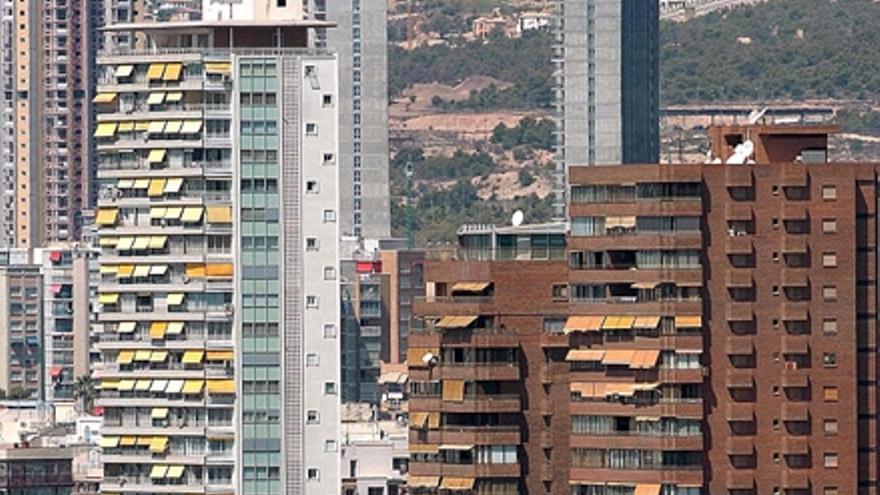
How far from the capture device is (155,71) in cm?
13400

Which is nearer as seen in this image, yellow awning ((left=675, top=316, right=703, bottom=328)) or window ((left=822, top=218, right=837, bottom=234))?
yellow awning ((left=675, top=316, right=703, bottom=328))

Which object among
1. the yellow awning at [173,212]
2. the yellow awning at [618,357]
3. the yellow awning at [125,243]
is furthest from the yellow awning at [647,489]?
the yellow awning at [125,243]

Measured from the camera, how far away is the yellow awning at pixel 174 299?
133500mm

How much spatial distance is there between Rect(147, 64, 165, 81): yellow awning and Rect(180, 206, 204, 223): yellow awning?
3371mm

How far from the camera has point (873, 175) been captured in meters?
120

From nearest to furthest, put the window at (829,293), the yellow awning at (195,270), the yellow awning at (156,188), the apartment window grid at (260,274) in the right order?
the window at (829,293) → the apartment window grid at (260,274) → the yellow awning at (195,270) → the yellow awning at (156,188)

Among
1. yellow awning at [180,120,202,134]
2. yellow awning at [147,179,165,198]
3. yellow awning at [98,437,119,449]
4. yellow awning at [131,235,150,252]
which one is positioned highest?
yellow awning at [180,120,202,134]

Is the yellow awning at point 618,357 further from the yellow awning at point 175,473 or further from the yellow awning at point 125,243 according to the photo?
the yellow awning at point 125,243

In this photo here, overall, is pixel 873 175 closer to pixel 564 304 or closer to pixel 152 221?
pixel 564 304

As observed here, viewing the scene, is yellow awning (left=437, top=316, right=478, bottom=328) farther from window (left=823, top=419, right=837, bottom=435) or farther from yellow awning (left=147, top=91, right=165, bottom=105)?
yellow awning (left=147, top=91, right=165, bottom=105)

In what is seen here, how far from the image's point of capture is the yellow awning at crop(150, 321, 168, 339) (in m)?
134

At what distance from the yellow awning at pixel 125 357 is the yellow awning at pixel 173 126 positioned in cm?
563

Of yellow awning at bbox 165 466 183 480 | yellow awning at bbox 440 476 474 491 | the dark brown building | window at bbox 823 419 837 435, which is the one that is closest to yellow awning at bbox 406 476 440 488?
yellow awning at bbox 440 476 474 491

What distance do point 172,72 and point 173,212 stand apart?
343 centimetres
